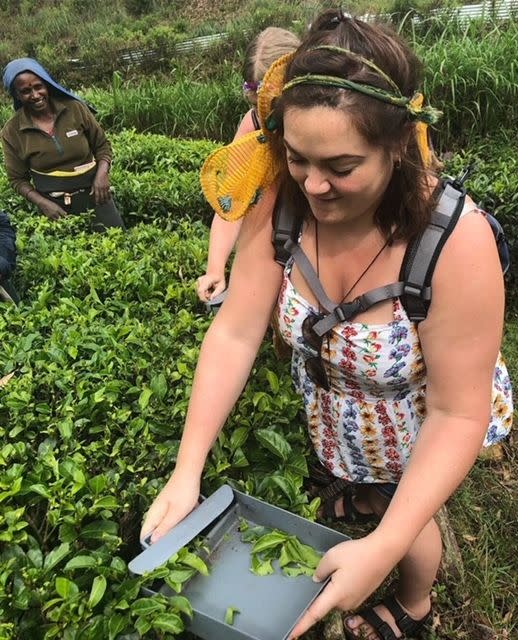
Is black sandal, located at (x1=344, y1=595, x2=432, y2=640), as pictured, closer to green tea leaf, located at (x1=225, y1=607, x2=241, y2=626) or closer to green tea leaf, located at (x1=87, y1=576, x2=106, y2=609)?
green tea leaf, located at (x1=225, y1=607, x2=241, y2=626)

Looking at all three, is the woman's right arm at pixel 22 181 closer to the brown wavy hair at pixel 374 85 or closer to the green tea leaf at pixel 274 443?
the green tea leaf at pixel 274 443

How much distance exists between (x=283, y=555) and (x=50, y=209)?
3.85m

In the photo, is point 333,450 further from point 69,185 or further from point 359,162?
point 69,185

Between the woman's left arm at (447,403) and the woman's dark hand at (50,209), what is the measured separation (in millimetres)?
3783

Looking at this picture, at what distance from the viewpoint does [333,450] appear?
2.12 metres

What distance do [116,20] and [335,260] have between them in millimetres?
17946

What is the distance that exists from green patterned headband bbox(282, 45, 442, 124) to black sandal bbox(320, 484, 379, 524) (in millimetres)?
1831

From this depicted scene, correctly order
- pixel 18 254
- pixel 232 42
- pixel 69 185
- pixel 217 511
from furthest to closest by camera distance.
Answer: pixel 232 42, pixel 69 185, pixel 18 254, pixel 217 511

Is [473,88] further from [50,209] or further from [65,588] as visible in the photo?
[65,588]

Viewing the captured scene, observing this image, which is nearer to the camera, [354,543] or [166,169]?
[354,543]

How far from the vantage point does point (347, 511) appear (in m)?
2.76

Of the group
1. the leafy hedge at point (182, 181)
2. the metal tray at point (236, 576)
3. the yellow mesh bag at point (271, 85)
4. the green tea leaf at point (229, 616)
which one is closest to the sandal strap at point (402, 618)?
the metal tray at point (236, 576)

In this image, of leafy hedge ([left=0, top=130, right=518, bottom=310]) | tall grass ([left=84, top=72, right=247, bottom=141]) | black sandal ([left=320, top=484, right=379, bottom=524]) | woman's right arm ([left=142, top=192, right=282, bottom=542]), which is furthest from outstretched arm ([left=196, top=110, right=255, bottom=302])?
tall grass ([left=84, top=72, right=247, bottom=141])

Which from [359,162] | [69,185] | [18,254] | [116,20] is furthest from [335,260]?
[116,20]
